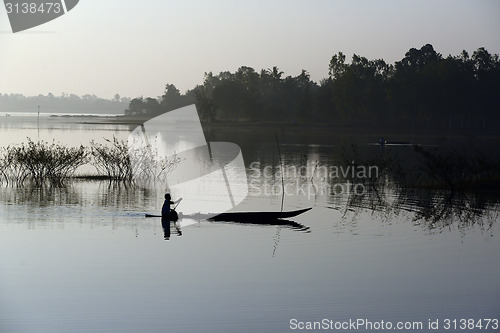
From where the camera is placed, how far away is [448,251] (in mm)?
22812

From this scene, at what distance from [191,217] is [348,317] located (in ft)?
39.6

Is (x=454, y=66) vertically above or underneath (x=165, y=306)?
above

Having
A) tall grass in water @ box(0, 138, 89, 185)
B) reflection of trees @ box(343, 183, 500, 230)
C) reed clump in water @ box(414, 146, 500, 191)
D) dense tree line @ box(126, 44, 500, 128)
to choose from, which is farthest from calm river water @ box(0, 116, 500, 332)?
dense tree line @ box(126, 44, 500, 128)

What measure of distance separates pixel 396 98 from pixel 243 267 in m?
112

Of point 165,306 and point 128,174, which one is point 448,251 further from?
point 128,174

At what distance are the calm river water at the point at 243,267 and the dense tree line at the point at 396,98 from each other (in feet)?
320

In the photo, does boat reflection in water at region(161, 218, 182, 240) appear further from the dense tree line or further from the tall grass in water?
the dense tree line

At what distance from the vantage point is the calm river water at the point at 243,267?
15.2 m

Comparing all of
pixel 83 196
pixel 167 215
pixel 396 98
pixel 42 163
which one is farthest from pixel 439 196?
pixel 396 98

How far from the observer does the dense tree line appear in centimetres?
12675

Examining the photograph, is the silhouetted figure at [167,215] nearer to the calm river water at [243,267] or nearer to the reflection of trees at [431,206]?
the calm river water at [243,267]

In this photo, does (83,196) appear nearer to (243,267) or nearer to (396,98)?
(243,267)

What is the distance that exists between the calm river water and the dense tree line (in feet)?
320

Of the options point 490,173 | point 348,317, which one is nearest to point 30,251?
point 348,317
